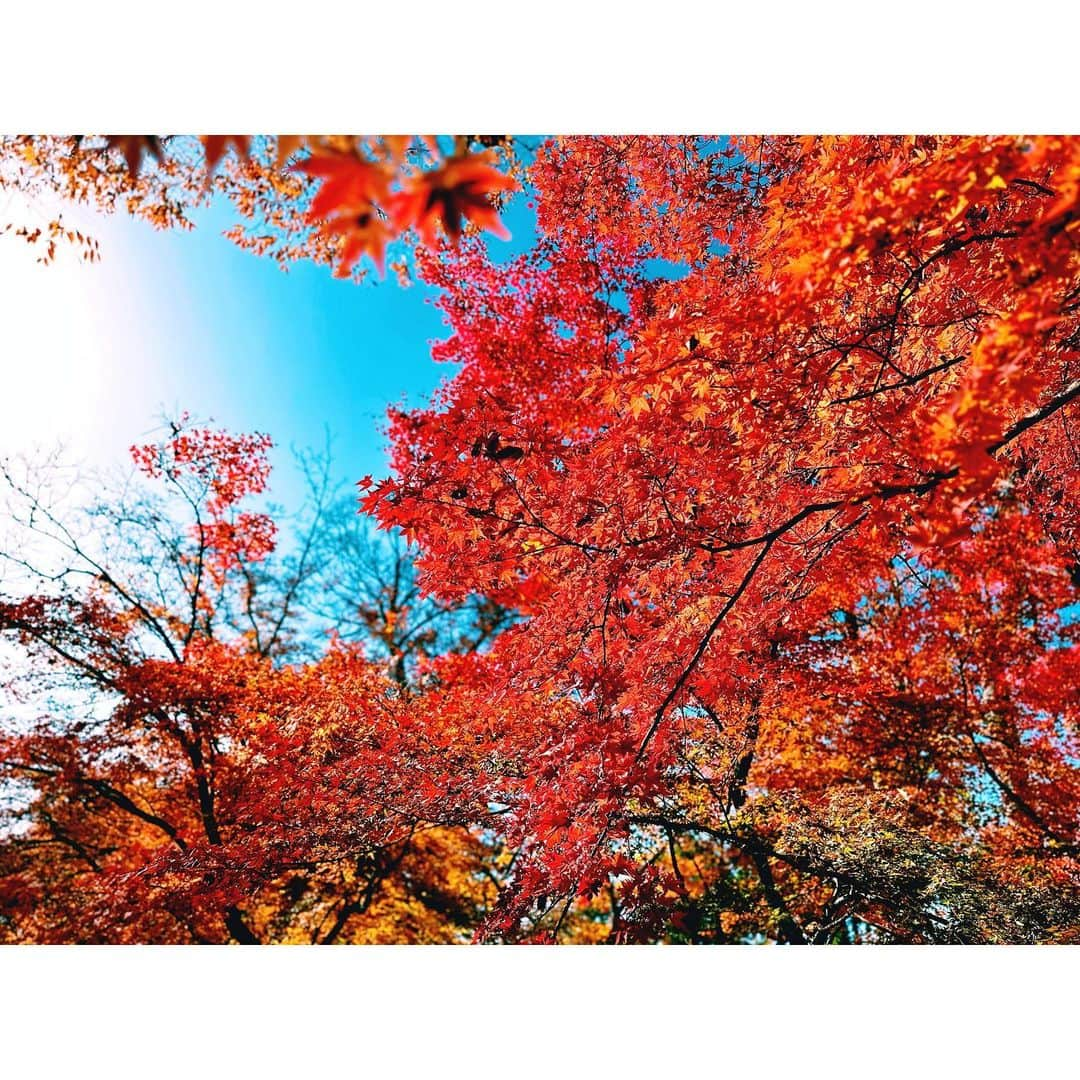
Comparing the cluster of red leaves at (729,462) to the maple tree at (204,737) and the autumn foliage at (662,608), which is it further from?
the maple tree at (204,737)

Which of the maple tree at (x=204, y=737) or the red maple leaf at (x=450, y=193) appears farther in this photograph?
the maple tree at (x=204, y=737)

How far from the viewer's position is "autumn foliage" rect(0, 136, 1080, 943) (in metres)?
2.04

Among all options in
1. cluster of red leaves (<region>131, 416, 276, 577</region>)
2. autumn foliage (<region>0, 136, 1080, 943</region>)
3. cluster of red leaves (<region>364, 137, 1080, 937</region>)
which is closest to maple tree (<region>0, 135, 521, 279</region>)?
autumn foliage (<region>0, 136, 1080, 943</region>)

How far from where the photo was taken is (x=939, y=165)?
145 centimetres

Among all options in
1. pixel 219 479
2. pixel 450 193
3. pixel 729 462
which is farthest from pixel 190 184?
pixel 450 193

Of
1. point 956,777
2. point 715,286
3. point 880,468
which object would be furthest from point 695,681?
point 956,777

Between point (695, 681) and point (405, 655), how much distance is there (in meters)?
3.86

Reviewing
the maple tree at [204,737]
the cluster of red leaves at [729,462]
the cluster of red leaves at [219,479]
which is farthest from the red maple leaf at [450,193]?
the cluster of red leaves at [219,479]

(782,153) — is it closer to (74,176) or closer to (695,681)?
(695,681)

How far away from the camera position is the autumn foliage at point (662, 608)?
2035 millimetres

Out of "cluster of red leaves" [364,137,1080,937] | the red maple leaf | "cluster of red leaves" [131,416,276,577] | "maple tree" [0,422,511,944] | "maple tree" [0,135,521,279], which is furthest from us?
"cluster of red leaves" [131,416,276,577]

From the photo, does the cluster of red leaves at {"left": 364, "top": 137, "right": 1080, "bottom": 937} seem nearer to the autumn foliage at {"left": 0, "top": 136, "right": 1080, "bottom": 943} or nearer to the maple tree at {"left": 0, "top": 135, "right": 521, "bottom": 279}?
the autumn foliage at {"left": 0, "top": 136, "right": 1080, "bottom": 943}

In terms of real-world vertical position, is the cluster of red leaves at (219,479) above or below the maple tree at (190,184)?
below

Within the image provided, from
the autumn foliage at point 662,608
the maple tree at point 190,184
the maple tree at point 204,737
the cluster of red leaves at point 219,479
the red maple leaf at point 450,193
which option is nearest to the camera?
the red maple leaf at point 450,193
